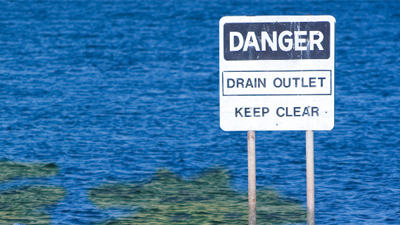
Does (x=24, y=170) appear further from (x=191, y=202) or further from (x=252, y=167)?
(x=252, y=167)

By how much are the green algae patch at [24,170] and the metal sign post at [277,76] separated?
6794mm

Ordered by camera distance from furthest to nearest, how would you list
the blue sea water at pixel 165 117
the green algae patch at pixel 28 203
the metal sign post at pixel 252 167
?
the blue sea water at pixel 165 117 < the green algae patch at pixel 28 203 < the metal sign post at pixel 252 167

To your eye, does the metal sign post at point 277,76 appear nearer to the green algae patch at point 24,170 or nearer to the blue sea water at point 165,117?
the blue sea water at point 165,117

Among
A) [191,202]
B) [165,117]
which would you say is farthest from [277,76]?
[165,117]

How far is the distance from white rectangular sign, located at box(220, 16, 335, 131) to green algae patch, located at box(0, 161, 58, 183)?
22.2ft

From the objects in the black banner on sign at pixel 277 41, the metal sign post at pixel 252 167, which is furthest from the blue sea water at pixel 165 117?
the black banner on sign at pixel 277 41

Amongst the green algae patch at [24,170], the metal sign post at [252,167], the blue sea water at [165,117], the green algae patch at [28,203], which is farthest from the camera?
the green algae patch at [24,170]

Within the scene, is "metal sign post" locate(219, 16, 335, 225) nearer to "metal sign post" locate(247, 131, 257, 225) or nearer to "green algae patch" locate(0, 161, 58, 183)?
"metal sign post" locate(247, 131, 257, 225)

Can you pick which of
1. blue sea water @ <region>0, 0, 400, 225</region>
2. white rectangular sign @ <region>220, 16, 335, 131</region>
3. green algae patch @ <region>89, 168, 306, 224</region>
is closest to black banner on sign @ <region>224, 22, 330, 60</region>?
white rectangular sign @ <region>220, 16, 335, 131</region>

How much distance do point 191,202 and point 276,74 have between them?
475 centimetres

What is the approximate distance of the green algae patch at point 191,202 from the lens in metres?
9.20

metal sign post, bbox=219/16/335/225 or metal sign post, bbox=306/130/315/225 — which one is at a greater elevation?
metal sign post, bbox=219/16/335/225

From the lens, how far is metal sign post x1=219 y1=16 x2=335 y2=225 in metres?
5.66

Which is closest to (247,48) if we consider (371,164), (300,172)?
(300,172)
